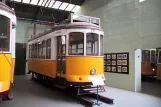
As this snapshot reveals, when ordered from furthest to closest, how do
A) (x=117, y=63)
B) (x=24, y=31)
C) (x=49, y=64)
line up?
(x=24, y=31)
(x=117, y=63)
(x=49, y=64)

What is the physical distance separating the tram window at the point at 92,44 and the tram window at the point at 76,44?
23 centimetres

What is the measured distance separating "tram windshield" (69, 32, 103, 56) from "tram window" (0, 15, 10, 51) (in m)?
2.58

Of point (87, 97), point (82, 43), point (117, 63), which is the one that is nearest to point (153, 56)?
point (117, 63)

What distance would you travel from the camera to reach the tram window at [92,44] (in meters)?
6.39

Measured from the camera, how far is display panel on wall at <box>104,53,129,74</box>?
8844mm

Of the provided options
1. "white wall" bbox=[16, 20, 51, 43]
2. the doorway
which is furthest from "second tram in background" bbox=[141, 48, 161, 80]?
"white wall" bbox=[16, 20, 51, 43]

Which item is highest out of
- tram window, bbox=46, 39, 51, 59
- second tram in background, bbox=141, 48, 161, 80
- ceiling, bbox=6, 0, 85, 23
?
ceiling, bbox=6, 0, 85, 23

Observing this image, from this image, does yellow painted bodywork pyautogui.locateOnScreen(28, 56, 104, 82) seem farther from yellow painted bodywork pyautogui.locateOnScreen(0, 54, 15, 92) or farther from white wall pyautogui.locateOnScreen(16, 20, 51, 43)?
white wall pyautogui.locateOnScreen(16, 20, 51, 43)

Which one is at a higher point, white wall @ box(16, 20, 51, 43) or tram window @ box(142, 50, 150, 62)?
white wall @ box(16, 20, 51, 43)

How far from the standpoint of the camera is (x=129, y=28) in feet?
28.6

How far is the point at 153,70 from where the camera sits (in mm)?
12273

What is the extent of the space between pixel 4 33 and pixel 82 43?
2.91m

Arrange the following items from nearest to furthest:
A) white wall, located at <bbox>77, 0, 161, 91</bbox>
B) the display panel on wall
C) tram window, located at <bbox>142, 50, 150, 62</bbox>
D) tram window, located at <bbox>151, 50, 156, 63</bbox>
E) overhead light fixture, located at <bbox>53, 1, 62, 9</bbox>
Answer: white wall, located at <bbox>77, 0, 161, 91</bbox>, the display panel on wall, tram window, located at <bbox>151, 50, 156, 63</bbox>, tram window, located at <bbox>142, 50, 150, 62</bbox>, overhead light fixture, located at <bbox>53, 1, 62, 9</bbox>

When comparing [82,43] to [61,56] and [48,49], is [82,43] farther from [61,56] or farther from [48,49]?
[48,49]
